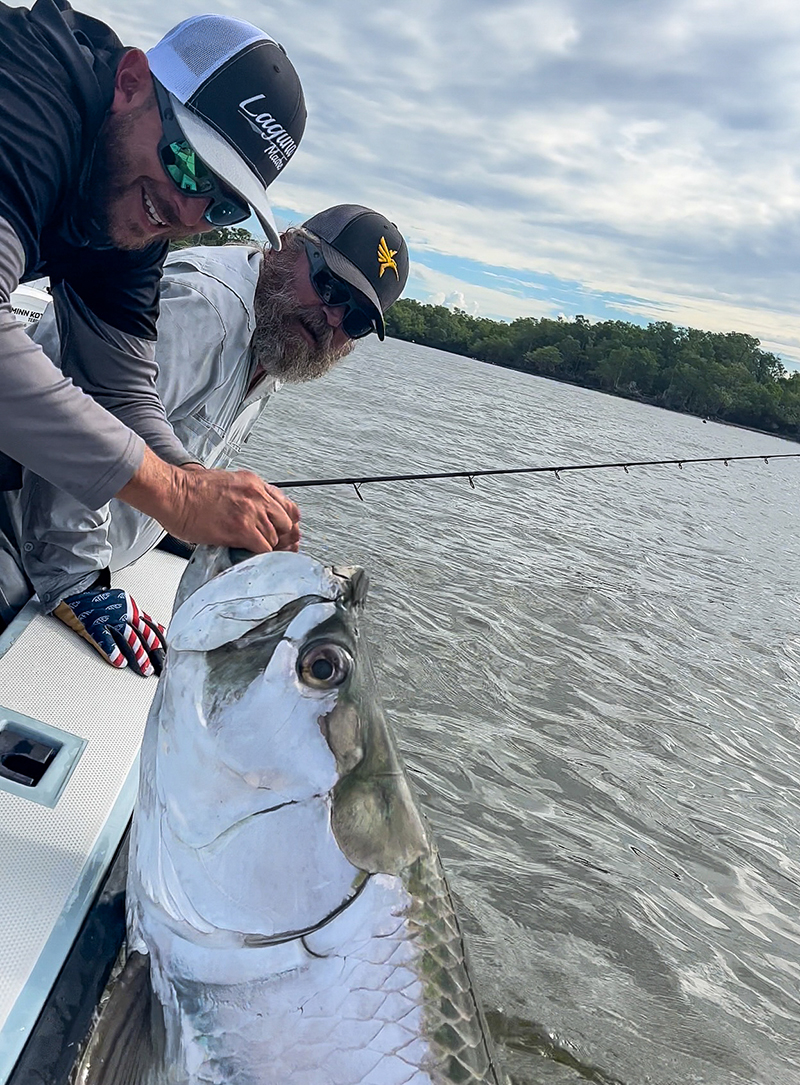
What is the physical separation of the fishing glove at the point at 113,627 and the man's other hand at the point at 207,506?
79 cm

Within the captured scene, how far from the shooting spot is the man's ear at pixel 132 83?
214 cm

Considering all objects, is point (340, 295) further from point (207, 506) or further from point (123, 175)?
point (207, 506)

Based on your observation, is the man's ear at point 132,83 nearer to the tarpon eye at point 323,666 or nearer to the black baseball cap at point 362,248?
the tarpon eye at point 323,666

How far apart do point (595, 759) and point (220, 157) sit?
12.7 feet

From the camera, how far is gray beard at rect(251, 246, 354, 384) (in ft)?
12.6

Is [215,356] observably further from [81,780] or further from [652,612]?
[652,612]

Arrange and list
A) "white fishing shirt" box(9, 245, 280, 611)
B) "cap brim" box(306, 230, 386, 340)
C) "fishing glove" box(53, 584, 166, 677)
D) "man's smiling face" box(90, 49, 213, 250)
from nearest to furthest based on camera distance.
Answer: "man's smiling face" box(90, 49, 213, 250)
"fishing glove" box(53, 584, 166, 677)
"white fishing shirt" box(9, 245, 280, 611)
"cap brim" box(306, 230, 386, 340)

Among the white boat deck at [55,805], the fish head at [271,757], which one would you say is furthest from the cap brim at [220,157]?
the white boat deck at [55,805]

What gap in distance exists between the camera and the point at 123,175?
7.25ft

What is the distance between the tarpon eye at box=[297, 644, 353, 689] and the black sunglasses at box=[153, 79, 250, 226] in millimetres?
1206

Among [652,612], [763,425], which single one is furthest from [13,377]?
[763,425]

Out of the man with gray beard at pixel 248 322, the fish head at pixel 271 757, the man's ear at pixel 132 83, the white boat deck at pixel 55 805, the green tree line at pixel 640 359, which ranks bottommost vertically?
the white boat deck at pixel 55 805

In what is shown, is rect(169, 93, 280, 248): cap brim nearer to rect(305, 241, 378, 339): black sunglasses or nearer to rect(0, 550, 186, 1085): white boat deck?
rect(0, 550, 186, 1085): white boat deck

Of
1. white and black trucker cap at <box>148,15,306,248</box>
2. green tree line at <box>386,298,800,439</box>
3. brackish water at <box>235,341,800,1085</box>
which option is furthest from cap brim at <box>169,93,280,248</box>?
green tree line at <box>386,298,800,439</box>
